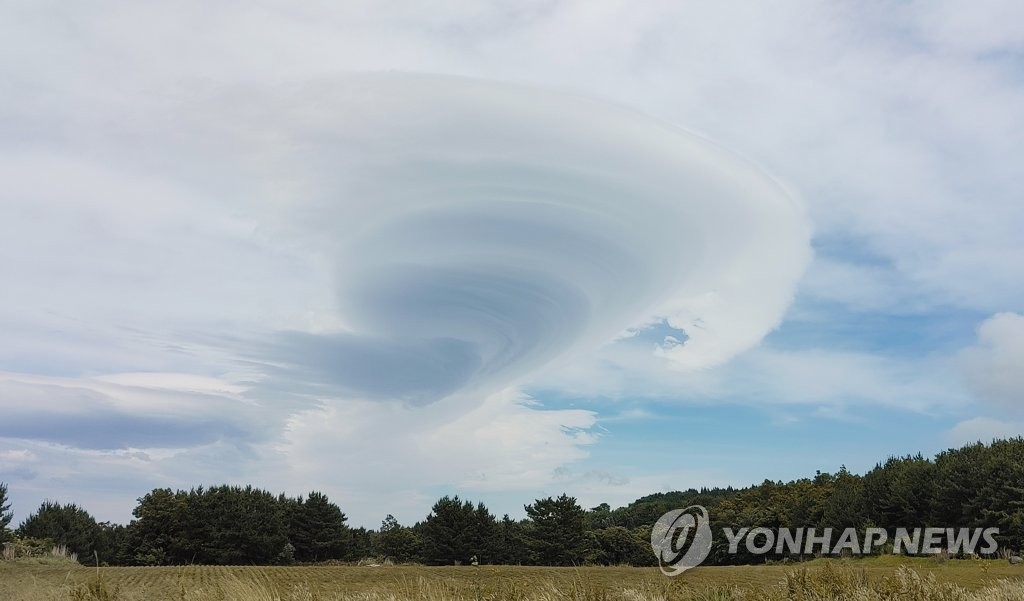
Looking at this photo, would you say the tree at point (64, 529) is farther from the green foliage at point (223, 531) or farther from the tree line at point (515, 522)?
the green foliage at point (223, 531)

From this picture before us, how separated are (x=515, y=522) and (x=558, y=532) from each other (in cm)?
2355

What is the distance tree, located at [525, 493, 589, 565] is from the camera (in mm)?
91188

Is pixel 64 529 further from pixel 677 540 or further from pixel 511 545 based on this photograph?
pixel 677 540

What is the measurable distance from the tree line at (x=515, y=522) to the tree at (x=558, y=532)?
0.14 meters

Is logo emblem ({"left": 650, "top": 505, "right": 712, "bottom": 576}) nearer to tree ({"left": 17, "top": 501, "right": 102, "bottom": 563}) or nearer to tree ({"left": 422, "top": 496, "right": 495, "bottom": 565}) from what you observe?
tree ({"left": 422, "top": 496, "right": 495, "bottom": 565})

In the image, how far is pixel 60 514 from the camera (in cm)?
10712

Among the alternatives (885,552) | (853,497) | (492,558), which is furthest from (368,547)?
(885,552)

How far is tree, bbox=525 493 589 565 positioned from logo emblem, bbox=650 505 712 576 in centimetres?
1832

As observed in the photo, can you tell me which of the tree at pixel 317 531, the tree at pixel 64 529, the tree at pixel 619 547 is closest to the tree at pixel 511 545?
the tree at pixel 619 547

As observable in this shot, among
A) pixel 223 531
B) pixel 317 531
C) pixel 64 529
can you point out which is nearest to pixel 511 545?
pixel 317 531

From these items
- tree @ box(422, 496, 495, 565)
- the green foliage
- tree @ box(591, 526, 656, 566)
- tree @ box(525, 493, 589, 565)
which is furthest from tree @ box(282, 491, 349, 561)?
tree @ box(591, 526, 656, 566)

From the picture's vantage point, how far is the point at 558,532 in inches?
3622

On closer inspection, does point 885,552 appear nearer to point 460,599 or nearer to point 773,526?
point 773,526

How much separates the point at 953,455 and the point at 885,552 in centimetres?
2270
